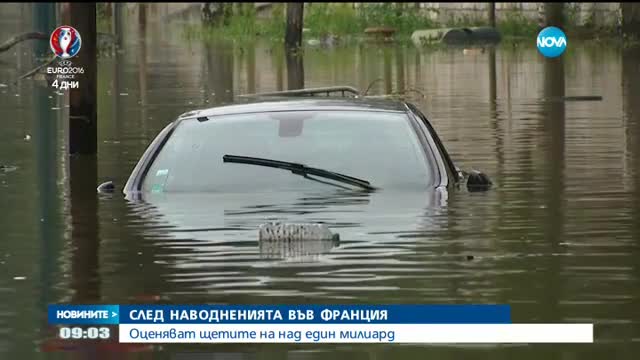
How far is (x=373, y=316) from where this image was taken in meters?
10.2

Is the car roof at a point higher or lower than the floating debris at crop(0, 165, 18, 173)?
higher

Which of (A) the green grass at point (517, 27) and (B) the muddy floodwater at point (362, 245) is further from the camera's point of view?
(A) the green grass at point (517, 27)

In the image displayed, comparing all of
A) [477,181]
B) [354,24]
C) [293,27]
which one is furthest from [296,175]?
A: [354,24]

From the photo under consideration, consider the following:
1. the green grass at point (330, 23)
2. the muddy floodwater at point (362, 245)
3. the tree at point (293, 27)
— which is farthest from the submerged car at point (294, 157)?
the green grass at point (330, 23)

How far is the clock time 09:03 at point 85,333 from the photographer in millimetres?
9914

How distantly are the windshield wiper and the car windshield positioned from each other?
Result: 0.05 m

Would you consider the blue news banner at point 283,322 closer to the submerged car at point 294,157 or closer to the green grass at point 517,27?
the submerged car at point 294,157

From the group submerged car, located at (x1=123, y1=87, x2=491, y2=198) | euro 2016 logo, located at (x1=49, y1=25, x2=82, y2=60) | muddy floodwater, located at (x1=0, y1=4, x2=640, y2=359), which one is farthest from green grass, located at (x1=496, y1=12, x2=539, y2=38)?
submerged car, located at (x1=123, y1=87, x2=491, y2=198)

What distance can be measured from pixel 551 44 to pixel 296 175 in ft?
138

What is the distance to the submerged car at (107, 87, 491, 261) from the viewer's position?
1413 cm

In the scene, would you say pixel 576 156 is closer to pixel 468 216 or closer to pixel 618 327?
pixel 468 216

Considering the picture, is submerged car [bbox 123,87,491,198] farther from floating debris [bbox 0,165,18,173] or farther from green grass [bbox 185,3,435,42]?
green grass [bbox 185,3,435,42]

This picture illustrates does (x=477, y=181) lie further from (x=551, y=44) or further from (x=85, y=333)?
(x=551, y=44)

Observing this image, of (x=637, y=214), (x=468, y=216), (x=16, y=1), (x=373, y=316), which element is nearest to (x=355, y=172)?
(x=468, y=216)
